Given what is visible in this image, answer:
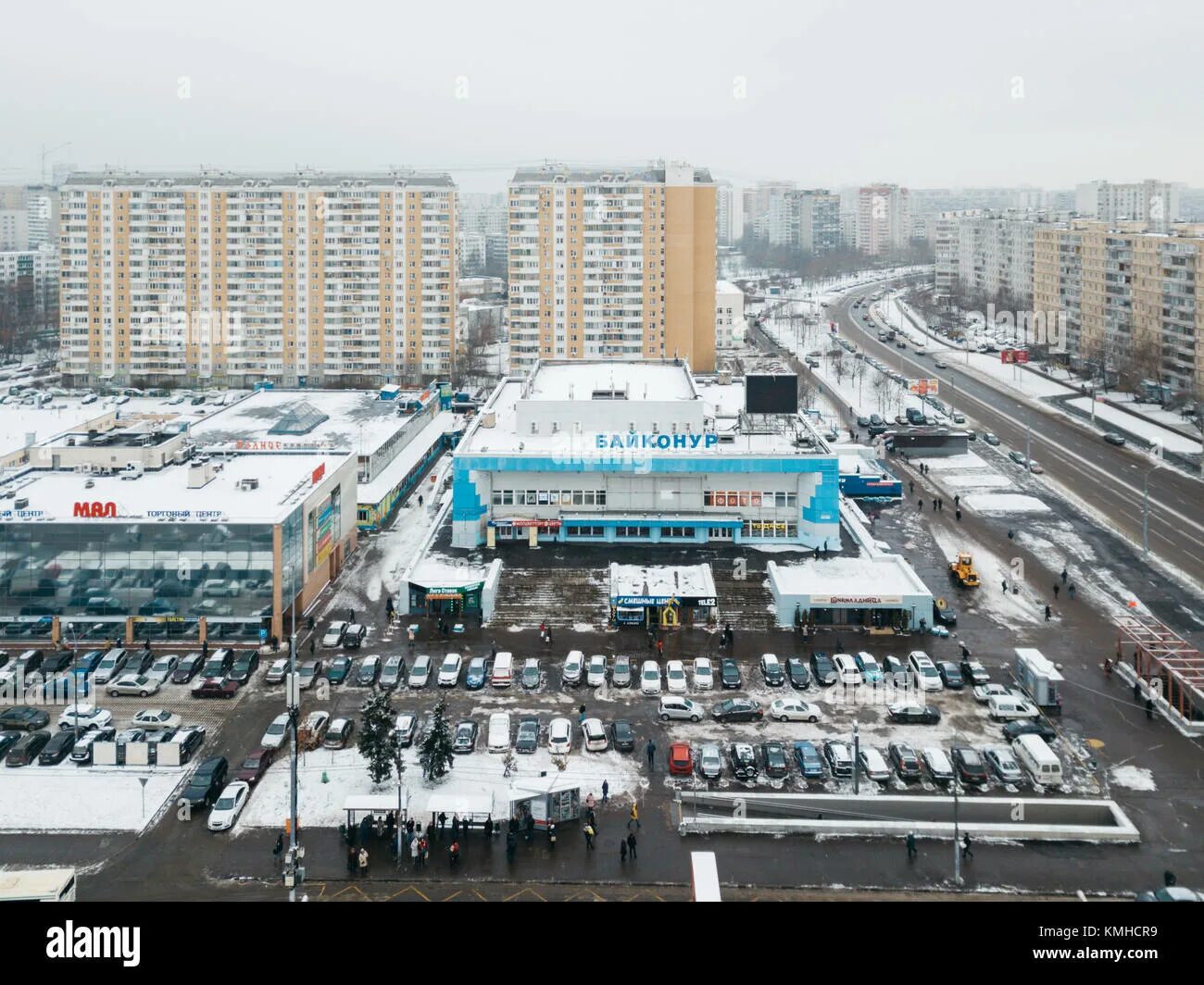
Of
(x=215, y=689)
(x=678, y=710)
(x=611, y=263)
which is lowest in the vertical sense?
(x=678, y=710)

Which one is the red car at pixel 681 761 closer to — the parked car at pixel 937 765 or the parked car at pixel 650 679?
the parked car at pixel 650 679

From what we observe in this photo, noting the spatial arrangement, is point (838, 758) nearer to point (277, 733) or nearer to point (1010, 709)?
point (1010, 709)

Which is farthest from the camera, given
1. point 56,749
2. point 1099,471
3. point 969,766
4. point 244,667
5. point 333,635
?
point 1099,471

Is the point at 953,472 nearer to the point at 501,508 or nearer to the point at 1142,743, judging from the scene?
the point at 501,508

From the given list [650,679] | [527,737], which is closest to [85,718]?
[527,737]

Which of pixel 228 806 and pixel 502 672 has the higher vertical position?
pixel 502 672

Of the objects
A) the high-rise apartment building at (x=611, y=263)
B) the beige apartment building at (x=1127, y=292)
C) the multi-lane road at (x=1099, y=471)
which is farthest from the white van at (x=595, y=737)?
the beige apartment building at (x=1127, y=292)
